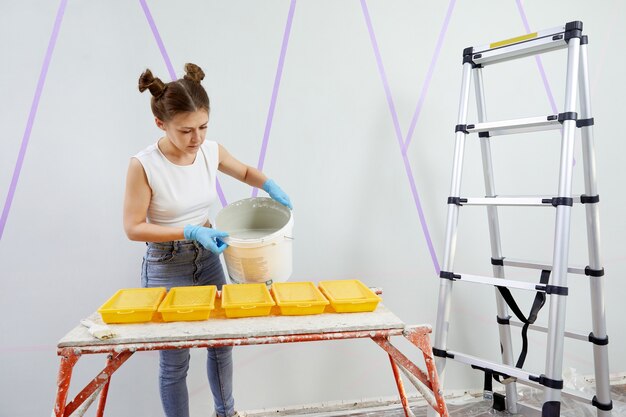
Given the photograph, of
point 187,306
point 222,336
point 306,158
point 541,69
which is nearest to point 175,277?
point 187,306

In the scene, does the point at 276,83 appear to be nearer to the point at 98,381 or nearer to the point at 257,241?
the point at 257,241

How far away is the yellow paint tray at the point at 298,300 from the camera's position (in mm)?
1258

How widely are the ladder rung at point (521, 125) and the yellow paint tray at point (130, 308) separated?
1284mm

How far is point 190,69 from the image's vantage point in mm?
1453

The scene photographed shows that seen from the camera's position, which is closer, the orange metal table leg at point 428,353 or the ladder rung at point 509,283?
the orange metal table leg at point 428,353

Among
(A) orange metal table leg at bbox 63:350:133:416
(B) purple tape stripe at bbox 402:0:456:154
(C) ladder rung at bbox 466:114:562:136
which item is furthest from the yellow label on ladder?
(A) orange metal table leg at bbox 63:350:133:416

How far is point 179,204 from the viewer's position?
152cm

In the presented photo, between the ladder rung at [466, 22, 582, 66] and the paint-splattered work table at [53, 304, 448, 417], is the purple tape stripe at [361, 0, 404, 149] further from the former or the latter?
the paint-splattered work table at [53, 304, 448, 417]

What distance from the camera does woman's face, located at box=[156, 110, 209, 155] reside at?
1.41 metres

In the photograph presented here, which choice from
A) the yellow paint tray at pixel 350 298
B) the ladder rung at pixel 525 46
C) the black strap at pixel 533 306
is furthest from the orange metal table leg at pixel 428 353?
the ladder rung at pixel 525 46

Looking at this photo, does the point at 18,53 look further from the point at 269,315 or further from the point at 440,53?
the point at 440,53

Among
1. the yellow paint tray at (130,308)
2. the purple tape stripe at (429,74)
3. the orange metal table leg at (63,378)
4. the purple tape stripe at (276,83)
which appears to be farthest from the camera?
the purple tape stripe at (429,74)

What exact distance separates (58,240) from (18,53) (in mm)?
744

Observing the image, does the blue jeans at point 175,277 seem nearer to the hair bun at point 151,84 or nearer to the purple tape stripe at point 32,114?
the hair bun at point 151,84
